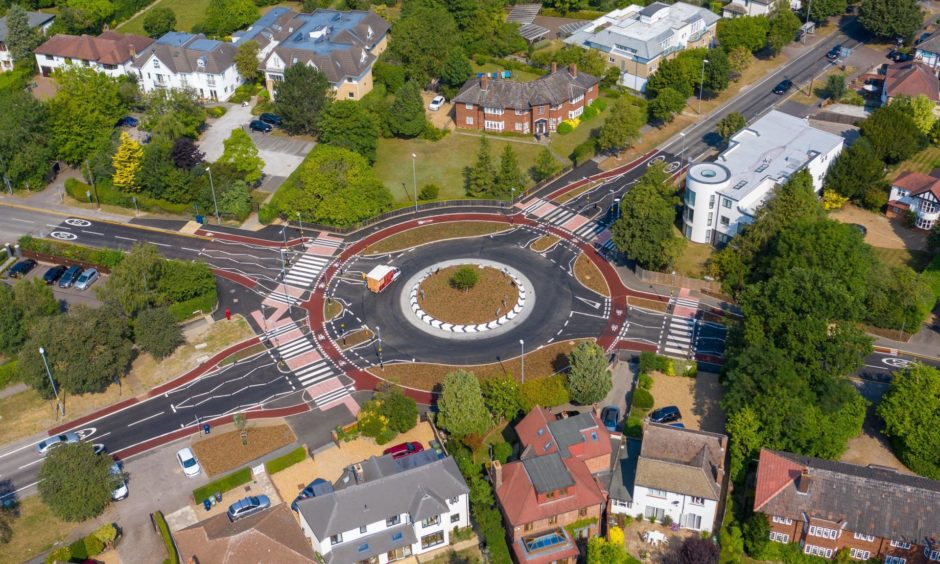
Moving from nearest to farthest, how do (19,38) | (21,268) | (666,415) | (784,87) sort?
(666,415) → (21,268) → (784,87) → (19,38)

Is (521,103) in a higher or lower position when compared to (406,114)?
lower

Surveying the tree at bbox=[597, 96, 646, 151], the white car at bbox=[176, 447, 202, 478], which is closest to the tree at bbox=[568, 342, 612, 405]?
the white car at bbox=[176, 447, 202, 478]

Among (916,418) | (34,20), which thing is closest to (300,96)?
(34,20)

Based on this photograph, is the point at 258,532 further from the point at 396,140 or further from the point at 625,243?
the point at 396,140

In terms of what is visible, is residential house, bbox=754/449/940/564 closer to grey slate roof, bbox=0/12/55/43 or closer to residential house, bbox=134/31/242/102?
residential house, bbox=134/31/242/102

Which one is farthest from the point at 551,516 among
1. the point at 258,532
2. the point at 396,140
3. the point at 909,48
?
the point at 909,48

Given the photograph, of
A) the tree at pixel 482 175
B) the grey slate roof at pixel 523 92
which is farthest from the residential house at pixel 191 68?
the tree at pixel 482 175

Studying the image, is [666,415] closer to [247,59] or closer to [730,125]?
[730,125]
